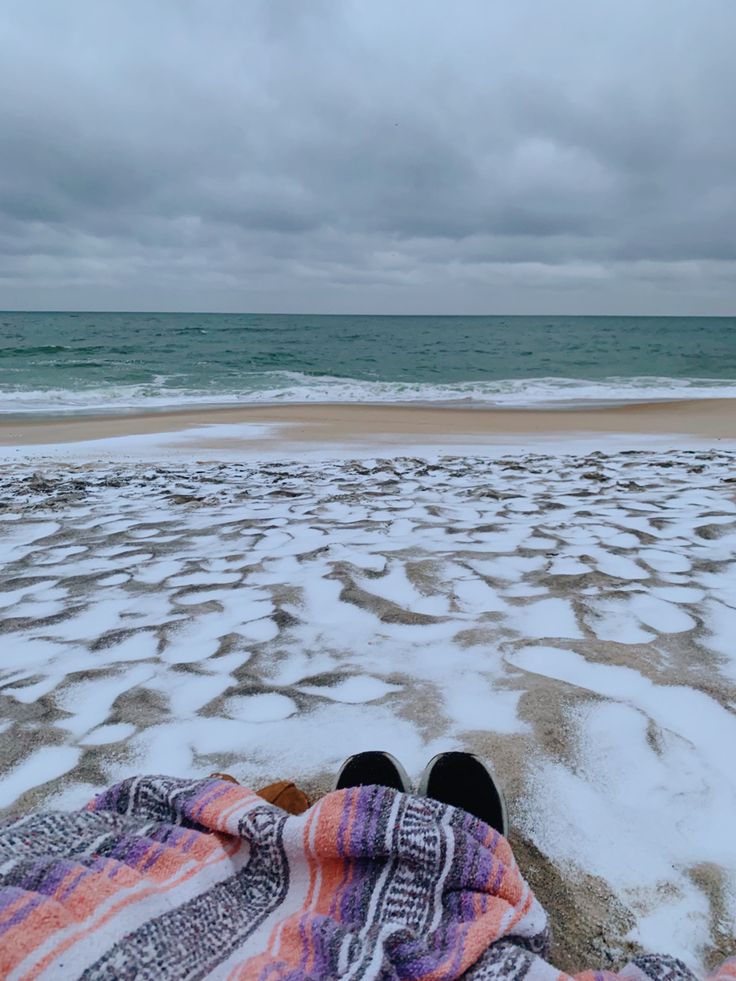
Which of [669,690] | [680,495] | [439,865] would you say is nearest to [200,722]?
[439,865]

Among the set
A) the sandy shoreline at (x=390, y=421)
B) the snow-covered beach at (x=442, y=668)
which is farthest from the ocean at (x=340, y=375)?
the snow-covered beach at (x=442, y=668)

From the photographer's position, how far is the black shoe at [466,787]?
53.6 inches

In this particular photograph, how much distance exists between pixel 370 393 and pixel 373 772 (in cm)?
1672

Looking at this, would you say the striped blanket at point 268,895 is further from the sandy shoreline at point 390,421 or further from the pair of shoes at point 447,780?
the sandy shoreline at point 390,421

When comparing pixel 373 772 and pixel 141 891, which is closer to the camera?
pixel 141 891

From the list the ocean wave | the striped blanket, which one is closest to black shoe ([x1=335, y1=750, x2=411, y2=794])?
the striped blanket

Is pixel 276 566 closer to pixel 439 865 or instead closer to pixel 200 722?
→ pixel 200 722

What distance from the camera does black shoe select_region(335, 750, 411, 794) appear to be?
1409mm

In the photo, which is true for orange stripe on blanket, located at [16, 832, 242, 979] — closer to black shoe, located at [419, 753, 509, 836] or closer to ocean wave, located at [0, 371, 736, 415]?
black shoe, located at [419, 753, 509, 836]

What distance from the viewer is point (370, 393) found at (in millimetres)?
17859

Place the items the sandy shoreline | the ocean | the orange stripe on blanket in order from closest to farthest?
the orange stripe on blanket < the sandy shoreline < the ocean

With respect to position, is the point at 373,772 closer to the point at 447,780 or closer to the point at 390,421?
the point at 447,780

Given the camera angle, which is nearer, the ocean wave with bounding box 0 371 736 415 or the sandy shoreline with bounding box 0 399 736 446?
the sandy shoreline with bounding box 0 399 736 446

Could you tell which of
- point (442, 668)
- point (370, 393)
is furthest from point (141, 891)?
point (370, 393)
